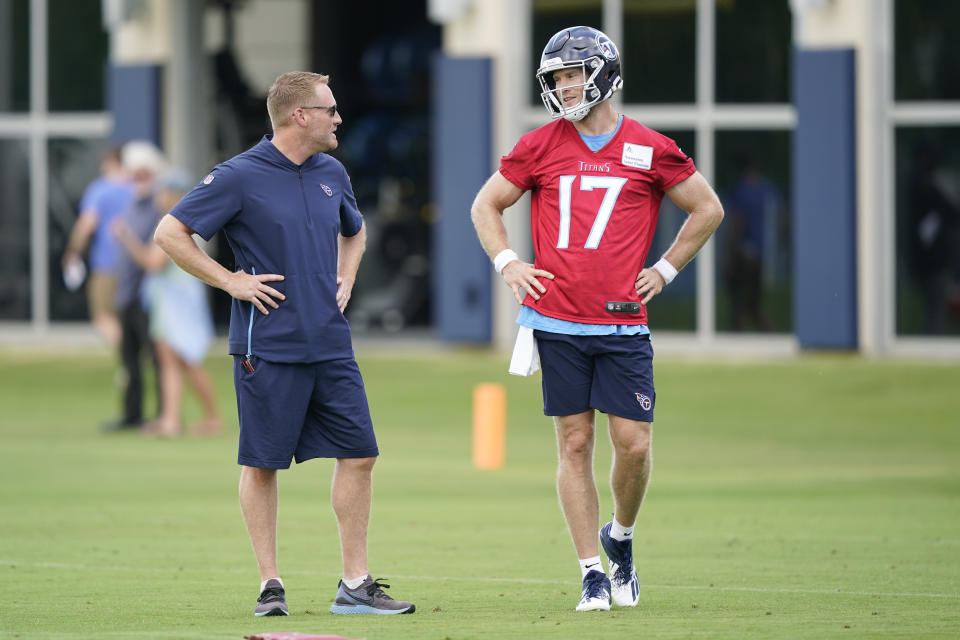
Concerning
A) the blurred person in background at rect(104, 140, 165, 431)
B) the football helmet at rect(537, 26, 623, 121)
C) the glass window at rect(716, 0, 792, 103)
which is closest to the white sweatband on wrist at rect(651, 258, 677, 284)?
the football helmet at rect(537, 26, 623, 121)

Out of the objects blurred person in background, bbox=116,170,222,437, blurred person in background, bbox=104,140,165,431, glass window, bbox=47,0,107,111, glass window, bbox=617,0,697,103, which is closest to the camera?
blurred person in background, bbox=116,170,222,437

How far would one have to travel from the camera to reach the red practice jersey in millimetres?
6895

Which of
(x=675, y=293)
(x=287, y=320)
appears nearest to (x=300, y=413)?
(x=287, y=320)

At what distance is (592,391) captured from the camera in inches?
273

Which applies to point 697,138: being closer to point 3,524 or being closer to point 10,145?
point 10,145

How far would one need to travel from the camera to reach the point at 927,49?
57.2 feet

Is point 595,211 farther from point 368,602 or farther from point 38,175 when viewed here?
point 38,175

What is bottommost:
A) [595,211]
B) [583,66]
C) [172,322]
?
[172,322]

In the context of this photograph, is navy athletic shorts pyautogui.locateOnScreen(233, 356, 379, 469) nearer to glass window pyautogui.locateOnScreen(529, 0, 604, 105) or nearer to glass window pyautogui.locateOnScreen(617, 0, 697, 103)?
glass window pyautogui.locateOnScreen(617, 0, 697, 103)

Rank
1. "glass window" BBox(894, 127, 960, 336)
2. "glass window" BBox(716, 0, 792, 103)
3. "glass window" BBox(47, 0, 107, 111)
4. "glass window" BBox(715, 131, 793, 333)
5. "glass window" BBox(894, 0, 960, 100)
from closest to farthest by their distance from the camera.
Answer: "glass window" BBox(894, 0, 960, 100)
"glass window" BBox(894, 127, 960, 336)
"glass window" BBox(716, 0, 792, 103)
"glass window" BBox(715, 131, 793, 333)
"glass window" BBox(47, 0, 107, 111)

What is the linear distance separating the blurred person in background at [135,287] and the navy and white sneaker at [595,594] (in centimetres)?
843

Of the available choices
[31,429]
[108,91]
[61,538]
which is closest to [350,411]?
[61,538]

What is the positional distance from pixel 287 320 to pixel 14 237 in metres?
15.8

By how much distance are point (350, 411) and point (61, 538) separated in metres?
3.13
